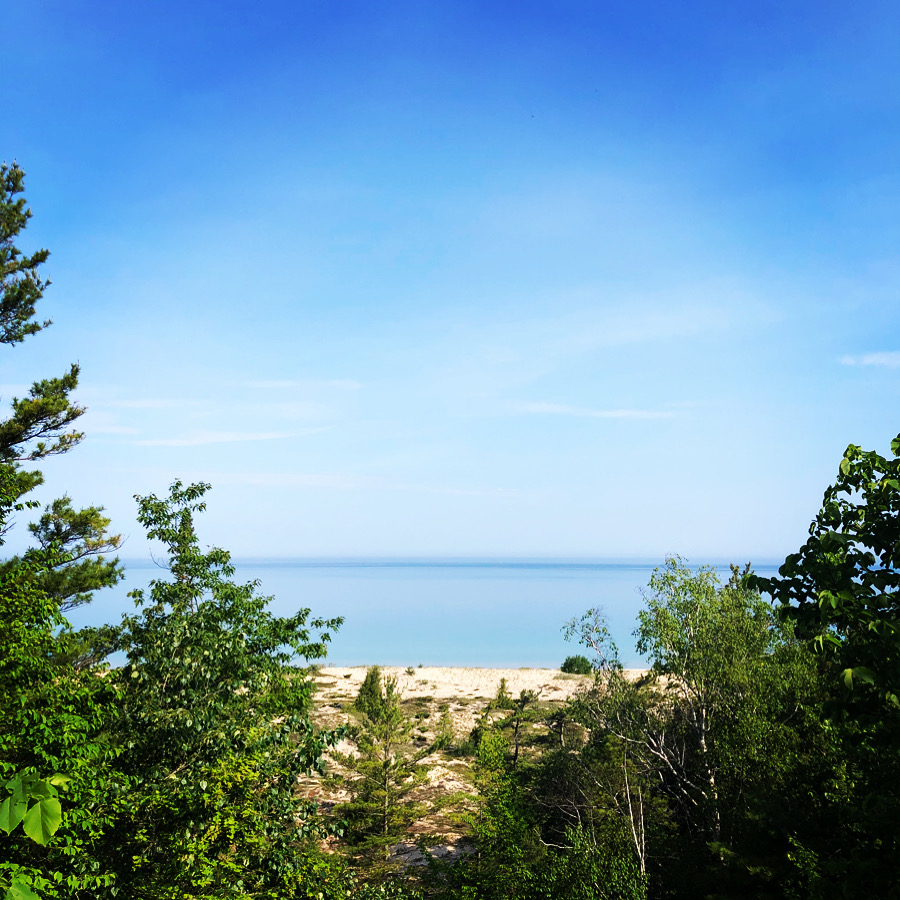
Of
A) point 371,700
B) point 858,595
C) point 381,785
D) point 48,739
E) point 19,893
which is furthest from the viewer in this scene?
point 371,700

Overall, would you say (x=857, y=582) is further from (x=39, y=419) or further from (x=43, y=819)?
(x=39, y=419)

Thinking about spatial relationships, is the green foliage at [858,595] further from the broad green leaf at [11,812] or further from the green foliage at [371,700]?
the green foliage at [371,700]

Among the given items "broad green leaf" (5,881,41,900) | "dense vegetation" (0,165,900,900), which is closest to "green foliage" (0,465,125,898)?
"dense vegetation" (0,165,900,900)

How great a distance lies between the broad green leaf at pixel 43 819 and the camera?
227 cm

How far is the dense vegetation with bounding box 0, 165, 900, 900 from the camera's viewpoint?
285 inches

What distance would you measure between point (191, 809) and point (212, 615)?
7.27m

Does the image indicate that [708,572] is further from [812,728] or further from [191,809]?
[191,809]

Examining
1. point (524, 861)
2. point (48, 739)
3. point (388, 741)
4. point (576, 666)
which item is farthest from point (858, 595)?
point (576, 666)

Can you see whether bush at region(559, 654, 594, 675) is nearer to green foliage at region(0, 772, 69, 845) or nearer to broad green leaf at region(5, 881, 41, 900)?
broad green leaf at region(5, 881, 41, 900)

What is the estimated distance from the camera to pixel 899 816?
8.38m

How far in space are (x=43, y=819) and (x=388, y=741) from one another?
80.9ft

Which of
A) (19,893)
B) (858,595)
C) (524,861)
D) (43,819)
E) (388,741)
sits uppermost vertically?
(858,595)

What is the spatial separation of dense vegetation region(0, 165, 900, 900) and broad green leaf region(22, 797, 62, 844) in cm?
2

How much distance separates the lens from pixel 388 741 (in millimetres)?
25000
